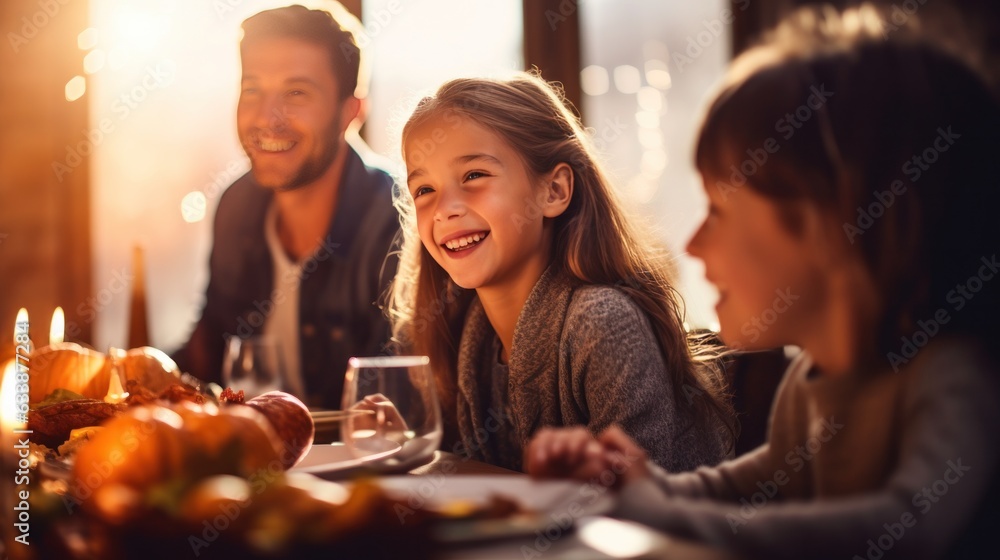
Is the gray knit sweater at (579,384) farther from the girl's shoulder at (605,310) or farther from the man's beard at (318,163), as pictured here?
the man's beard at (318,163)

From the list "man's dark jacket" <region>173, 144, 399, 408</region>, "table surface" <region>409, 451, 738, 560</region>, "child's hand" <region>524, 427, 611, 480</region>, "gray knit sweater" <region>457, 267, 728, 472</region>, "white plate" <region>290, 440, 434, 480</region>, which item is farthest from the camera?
"man's dark jacket" <region>173, 144, 399, 408</region>

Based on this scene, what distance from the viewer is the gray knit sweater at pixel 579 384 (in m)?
1.21

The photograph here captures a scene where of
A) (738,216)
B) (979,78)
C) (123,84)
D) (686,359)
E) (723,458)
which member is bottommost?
(723,458)

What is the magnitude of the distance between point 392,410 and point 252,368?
1047mm

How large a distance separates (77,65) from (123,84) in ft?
0.50

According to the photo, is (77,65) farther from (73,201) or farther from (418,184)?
(418,184)

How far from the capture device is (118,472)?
605 mm

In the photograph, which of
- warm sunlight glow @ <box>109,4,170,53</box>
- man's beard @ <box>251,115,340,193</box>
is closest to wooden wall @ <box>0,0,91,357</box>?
warm sunlight glow @ <box>109,4,170,53</box>

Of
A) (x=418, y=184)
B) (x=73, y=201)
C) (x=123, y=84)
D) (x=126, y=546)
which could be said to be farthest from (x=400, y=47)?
(x=126, y=546)

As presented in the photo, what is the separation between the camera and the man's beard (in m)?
2.51

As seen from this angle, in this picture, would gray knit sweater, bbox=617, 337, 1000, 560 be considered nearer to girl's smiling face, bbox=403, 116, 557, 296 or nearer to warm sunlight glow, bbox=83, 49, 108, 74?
girl's smiling face, bbox=403, 116, 557, 296

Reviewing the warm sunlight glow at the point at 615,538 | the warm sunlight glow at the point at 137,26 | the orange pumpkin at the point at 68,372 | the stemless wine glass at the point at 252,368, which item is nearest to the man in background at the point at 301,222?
the stemless wine glass at the point at 252,368

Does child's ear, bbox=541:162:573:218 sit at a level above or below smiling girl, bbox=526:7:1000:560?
above

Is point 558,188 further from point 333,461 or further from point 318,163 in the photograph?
point 318,163
